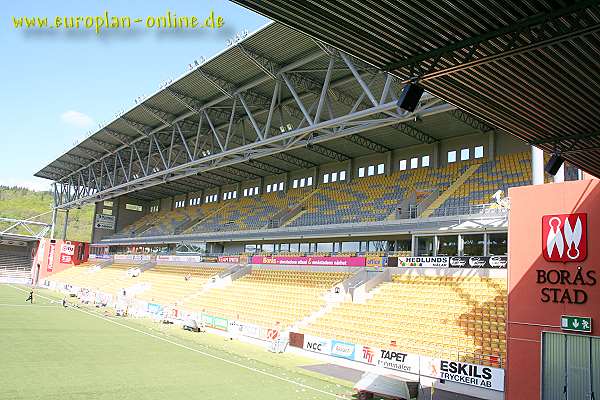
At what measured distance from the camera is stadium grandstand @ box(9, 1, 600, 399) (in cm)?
2044

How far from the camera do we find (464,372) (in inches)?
662

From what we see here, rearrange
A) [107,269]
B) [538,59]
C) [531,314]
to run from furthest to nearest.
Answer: [107,269]
[531,314]
[538,59]

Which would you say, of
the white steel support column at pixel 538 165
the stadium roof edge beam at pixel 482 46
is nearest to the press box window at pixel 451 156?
the white steel support column at pixel 538 165

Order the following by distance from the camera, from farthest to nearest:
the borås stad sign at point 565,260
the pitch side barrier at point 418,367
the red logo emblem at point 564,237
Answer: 1. the pitch side barrier at point 418,367
2. the red logo emblem at point 564,237
3. the borås stad sign at point 565,260

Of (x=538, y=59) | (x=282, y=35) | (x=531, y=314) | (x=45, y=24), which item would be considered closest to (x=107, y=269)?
(x=45, y=24)

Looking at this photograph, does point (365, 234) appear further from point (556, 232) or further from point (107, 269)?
point (107, 269)

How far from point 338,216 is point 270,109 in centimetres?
1125

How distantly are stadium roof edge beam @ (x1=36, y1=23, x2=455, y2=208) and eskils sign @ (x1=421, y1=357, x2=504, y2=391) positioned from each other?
33.1 feet

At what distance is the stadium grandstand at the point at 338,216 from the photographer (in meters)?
20.4

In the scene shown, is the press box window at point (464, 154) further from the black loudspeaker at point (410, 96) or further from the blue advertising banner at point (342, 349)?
the black loudspeaker at point (410, 96)

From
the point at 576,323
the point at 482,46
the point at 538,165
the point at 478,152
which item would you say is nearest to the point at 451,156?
the point at 478,152

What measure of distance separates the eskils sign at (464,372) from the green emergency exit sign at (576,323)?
396 cm

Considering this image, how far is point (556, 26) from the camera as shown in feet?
23.5

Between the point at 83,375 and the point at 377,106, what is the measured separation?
15.1m
